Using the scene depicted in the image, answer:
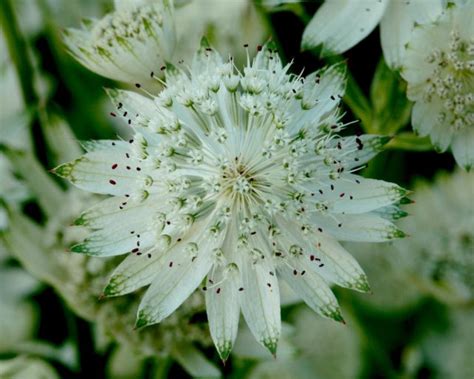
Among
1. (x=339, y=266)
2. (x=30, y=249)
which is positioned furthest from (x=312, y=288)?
(x=30, y=249)

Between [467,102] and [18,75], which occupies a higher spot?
[18,75]

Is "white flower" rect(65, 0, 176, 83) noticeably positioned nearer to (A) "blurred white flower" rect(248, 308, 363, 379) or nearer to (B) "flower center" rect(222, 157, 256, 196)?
Answer: (B) "flower center" rect(222, 157, 256, 196)

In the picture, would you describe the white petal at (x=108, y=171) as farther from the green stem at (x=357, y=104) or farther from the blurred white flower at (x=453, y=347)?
the blurred white flower at (x=453, y=347)

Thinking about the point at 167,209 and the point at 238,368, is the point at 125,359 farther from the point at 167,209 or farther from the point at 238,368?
the point at 167,209

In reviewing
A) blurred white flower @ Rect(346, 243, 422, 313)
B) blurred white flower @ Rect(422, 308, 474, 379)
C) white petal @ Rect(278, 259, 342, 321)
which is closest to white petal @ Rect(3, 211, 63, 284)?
white petal @ Rect(278, 259, 342, 321)

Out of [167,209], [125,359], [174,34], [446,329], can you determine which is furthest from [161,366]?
[446,329]

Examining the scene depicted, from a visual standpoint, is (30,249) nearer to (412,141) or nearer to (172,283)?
(172,283)
